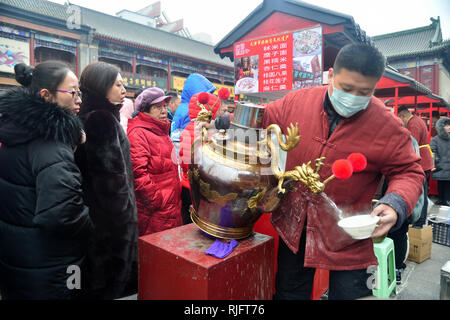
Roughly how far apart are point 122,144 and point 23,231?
0.70 metres

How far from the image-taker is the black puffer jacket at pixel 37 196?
129 cm

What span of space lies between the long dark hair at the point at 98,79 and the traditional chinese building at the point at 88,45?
10.5 metres

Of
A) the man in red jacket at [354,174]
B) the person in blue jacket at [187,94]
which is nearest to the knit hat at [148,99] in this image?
the person in blue jacket at [187,94]

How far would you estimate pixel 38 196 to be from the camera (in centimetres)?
128

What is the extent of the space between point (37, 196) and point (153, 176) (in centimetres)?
94

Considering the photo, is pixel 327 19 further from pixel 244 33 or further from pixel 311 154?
pixel 311 154

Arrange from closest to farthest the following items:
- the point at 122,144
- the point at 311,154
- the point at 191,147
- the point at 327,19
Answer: the point at 311,154 < the point at 191,147 < the point at 122,144 < the point at 327,19

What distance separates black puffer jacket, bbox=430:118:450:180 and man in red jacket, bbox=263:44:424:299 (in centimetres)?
540

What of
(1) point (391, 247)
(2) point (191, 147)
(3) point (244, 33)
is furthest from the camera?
(3) point (244, 33)

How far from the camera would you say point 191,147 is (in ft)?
4.93

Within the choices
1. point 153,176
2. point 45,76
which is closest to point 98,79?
point 45,76

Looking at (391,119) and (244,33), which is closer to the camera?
(391,119)

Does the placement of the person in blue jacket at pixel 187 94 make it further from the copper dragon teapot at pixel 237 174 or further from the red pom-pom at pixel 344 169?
the red pom-pom at pixel 344 169

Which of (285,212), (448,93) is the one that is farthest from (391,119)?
(448,93)
